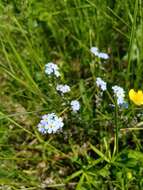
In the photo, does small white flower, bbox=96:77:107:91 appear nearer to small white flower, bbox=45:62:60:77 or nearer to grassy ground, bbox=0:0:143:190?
grassy ground, bbox=0:0:143:190

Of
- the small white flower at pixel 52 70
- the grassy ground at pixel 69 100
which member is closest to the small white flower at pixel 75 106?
the grassy ground at pixel 69 100

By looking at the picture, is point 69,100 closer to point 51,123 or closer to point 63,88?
point 63,88

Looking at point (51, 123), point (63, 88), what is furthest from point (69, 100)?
point (51, 123)

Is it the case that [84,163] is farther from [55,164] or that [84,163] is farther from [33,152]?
[33,152]

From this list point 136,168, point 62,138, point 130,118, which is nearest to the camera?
point 136,168

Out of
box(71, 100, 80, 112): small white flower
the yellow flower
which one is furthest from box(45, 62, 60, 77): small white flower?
the yellow flower

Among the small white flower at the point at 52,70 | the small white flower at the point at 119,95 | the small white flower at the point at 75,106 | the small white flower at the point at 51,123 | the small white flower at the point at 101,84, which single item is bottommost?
the small white flower at the point at 51,123

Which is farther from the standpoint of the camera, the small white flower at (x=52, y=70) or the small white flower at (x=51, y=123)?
the small white flower at (x=52, y=70)

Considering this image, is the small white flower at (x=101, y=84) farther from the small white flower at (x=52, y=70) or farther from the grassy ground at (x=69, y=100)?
the small white flower at (x=52, y=70)

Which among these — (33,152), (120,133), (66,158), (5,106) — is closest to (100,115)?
(120,133)
